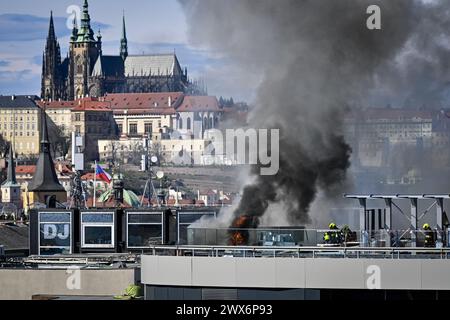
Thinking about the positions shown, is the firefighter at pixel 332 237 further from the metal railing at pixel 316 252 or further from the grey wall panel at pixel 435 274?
the grey wall panel at pixel 435 274

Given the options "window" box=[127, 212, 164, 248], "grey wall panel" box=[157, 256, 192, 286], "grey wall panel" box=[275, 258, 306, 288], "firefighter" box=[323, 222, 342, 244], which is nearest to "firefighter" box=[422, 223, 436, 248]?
"firefighter" box=[323, 222, 342, 244]

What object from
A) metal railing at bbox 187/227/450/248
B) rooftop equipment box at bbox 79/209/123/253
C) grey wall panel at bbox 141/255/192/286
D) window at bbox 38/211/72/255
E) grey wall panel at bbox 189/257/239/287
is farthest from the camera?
window at bbox 38/211/72/255

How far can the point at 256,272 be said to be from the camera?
16969 mm

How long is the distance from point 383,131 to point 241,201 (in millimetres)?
38186

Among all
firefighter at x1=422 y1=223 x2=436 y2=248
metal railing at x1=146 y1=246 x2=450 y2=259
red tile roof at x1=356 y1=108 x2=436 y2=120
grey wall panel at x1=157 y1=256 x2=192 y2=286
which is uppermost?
red tile roof at x1=356 y1=108 x2=436 y2=120

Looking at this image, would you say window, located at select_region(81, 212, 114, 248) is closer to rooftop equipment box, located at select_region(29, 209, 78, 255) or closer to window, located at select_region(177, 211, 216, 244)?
rooftop equipment box, located at select_region(29, 209, 78, 255)

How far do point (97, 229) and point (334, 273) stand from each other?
17860 millimetres

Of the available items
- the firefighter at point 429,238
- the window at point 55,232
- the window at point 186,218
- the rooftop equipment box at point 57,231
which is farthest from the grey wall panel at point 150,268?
the window at point 55,232

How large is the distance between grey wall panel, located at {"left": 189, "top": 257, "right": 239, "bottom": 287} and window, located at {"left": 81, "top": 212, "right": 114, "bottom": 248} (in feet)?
54.6

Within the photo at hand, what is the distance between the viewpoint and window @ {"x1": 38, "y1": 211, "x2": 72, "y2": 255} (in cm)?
3475

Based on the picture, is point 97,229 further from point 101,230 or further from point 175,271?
point 175,271

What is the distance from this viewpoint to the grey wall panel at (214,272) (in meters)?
17.1
